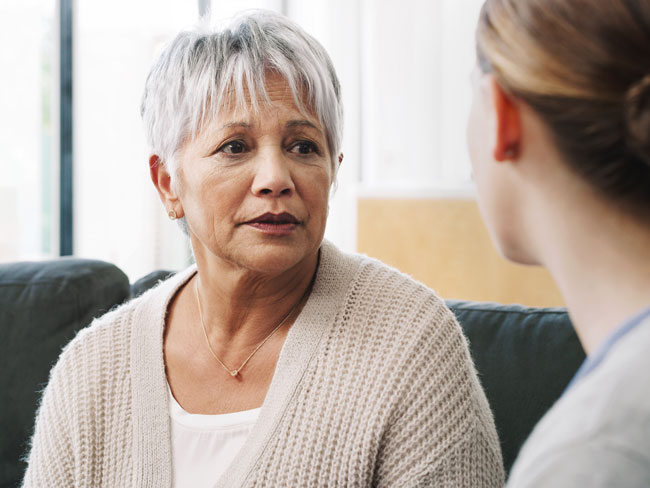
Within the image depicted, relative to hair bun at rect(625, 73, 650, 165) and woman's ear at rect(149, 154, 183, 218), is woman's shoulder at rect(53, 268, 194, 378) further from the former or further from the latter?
hair bun at rect(625, 73, 650, 165)

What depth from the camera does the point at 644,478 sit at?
1.73 feet

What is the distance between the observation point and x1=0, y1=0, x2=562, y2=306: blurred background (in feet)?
11.3

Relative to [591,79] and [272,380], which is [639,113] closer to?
[591,79]

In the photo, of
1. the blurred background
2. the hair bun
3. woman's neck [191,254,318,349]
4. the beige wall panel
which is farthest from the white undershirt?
the blurred background

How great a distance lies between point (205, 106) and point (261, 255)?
0.27m

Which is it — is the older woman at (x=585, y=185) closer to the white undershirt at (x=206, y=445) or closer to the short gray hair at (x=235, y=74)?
→ the short gray hair at (x=235, y=74)

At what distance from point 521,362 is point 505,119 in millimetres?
846

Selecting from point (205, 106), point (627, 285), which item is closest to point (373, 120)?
point (205, 106)

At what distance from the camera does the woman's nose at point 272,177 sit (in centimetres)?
125

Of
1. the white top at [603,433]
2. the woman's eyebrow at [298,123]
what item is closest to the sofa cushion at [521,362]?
the woman's eyebrow at [298,123]

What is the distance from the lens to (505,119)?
709mm

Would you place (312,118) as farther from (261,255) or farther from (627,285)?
(627,285)

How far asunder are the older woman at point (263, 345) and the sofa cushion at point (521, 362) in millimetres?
192

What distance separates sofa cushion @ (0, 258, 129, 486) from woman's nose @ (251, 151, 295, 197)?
76 centimetres
